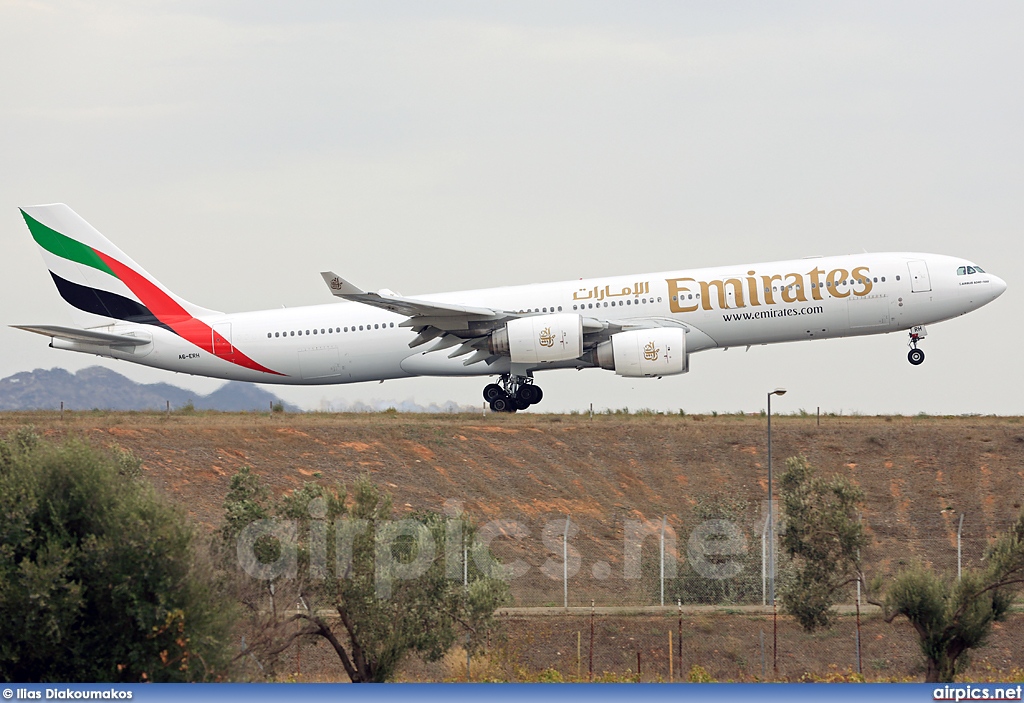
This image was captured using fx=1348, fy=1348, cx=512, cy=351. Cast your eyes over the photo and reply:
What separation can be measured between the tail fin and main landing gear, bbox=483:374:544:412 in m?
10.8

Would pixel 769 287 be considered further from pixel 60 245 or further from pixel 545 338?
pixel 60 245

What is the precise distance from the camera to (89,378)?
194m

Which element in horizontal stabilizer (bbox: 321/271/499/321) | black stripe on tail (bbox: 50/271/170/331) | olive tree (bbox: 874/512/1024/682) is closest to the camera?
olive tree (bbox: 874/512/1024/682)

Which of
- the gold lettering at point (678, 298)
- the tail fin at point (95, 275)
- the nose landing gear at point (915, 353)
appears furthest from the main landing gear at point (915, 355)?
the tail fin at point (95, 275)

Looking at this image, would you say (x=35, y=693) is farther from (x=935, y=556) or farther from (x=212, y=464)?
(x=935, y=556)

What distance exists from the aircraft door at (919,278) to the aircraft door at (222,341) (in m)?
22.5

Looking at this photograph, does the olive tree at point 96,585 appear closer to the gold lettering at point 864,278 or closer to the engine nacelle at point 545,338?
the engine nacelle at point 545,338

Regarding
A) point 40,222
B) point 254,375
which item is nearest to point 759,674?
point 254,375

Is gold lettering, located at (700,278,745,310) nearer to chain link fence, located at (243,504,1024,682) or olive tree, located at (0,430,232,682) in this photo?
chain link fence, located at (243,504,1024,682)

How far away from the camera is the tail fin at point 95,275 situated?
47.4m

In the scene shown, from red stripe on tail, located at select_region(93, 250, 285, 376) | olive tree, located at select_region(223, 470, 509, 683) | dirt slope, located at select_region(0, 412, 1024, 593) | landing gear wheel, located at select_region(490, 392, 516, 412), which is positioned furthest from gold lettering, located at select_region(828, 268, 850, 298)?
olive tree, located at select_region(223, 470, 509, 683)

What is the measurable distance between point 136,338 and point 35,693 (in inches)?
1144

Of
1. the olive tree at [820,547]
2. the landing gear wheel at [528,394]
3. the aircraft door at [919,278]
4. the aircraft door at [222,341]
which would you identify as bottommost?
the olive tree at [820,547]

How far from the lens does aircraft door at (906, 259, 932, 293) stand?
41781 millimetres
